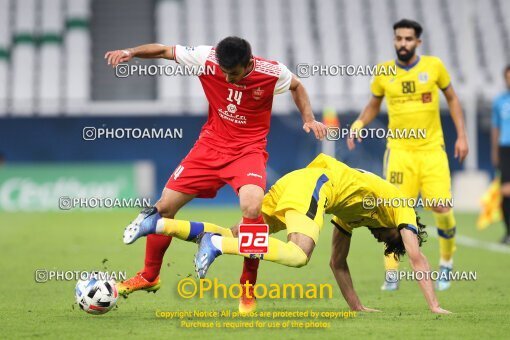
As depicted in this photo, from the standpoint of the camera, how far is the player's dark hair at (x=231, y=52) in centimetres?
722

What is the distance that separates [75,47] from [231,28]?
13.7 feet

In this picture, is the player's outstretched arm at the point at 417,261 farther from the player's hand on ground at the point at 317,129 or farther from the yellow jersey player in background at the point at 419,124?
the yellow jersey player in background at the point at 419,124

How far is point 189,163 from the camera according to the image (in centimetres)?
782

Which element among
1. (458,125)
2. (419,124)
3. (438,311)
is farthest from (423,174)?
(438,311)

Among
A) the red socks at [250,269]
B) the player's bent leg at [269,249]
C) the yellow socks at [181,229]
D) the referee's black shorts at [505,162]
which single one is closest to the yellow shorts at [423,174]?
the red socks at [250,269]

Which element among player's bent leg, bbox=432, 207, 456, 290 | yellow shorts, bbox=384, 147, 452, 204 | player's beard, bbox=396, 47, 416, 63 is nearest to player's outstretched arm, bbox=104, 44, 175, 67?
player's beard, bbox=396, 47, 416, 63

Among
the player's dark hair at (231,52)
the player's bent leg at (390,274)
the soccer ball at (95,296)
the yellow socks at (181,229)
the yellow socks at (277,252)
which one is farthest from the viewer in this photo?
the player's bent leg at (390,274)

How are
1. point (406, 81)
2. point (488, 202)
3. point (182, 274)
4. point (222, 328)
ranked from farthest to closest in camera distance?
point (488, 202) → point (182, 274) → point (406, 81) → point (222, 328)

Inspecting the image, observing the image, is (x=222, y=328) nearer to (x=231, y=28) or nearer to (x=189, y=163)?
(x=189, y=163)

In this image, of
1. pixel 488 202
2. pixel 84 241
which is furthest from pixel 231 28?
pixel 84 241

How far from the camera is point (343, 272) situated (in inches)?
302

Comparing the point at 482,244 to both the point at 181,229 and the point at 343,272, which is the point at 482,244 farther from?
the point at 181,229

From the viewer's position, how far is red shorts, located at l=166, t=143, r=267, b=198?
25.3ft

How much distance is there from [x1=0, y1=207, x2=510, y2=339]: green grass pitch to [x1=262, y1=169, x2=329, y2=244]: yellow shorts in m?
0.66
